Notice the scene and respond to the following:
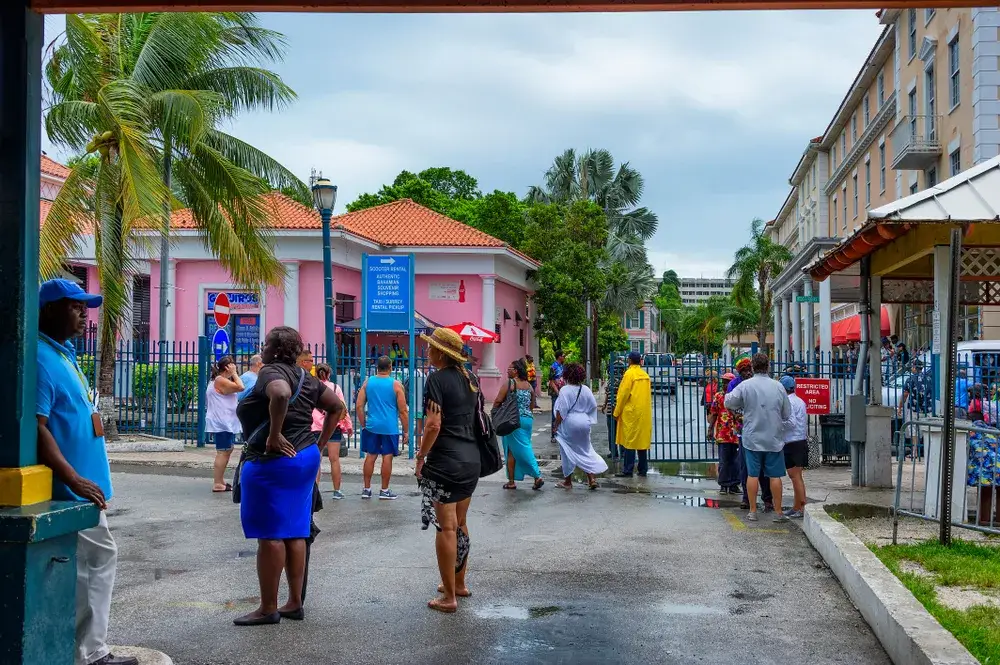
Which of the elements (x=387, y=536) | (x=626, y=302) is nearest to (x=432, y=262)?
(x=626, y=302)

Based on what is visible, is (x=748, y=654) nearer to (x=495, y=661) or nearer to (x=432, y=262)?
(x=495, y=661)

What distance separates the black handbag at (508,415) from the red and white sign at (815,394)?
533cm

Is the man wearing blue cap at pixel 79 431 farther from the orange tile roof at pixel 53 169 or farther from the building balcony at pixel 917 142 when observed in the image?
Answer: the orange tile roof at pixel 53 169

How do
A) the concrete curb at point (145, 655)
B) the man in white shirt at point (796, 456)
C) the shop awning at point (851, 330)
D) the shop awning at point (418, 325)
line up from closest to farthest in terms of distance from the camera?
the concrete curb at point (145, 655), the man in white shirt at point (796, 456), the shop awning at point (418, 325), the shop awning at point (851, 330)

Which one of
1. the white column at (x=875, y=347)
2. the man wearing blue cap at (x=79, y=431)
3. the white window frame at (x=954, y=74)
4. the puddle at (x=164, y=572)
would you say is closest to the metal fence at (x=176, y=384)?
the white column at (x=875, y=347)

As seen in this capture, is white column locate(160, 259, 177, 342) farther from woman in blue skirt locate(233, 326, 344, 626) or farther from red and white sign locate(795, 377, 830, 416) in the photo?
woman in blue skirt locate(233, 326, 344, 626)

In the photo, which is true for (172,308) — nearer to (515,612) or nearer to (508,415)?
(508,415)

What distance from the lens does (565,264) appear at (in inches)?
1399

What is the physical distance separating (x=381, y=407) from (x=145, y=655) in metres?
6.03

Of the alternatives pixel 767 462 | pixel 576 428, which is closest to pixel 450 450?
pixel 767 462

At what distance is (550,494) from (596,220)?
26.6 metres

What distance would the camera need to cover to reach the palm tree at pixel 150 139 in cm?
1527

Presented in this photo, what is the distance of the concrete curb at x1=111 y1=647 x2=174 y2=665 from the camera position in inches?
190

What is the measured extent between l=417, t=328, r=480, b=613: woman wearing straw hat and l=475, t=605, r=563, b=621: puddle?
0.21 meters
